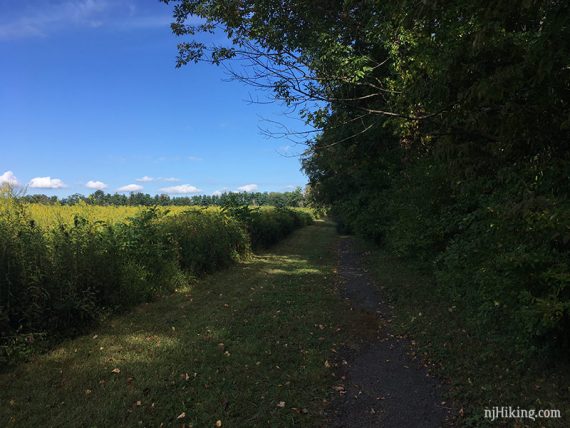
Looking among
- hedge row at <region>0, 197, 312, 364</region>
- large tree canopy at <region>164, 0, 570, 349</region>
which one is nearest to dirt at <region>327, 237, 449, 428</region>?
large tree canopy at <region>164, 0, 570, 349</region>

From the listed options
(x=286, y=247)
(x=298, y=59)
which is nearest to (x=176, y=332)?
(x=298, y=59)

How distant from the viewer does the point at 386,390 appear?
4.65 metres

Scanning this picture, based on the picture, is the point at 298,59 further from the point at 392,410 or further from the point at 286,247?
the point at 286,247

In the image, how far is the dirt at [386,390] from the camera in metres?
4.01

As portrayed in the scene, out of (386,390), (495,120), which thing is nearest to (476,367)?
(386,390)

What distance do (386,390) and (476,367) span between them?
1.22 m

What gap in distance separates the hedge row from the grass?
204 inches

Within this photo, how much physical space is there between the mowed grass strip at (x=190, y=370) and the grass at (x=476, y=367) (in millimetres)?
1328

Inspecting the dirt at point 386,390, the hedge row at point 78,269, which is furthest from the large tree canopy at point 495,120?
the hedge row at point 78,269

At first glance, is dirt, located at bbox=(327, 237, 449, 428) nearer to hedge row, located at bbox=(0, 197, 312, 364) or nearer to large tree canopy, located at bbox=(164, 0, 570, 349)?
large tree canopy, located at bbox=(164, 0, 570, 349)

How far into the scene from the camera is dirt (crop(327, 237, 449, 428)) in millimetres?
4008

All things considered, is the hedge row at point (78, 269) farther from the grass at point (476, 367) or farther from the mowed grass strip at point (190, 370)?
the grass at point (476, 367)

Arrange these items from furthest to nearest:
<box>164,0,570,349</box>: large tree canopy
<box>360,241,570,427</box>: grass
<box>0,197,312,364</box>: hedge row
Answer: <box>0,197,312,364</box>: hedge row < <box>360,241,570,427</box>: grass < <box>164,0,570,349</box>: large tree canopy

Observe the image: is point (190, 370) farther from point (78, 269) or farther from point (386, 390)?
point (78, 269)
